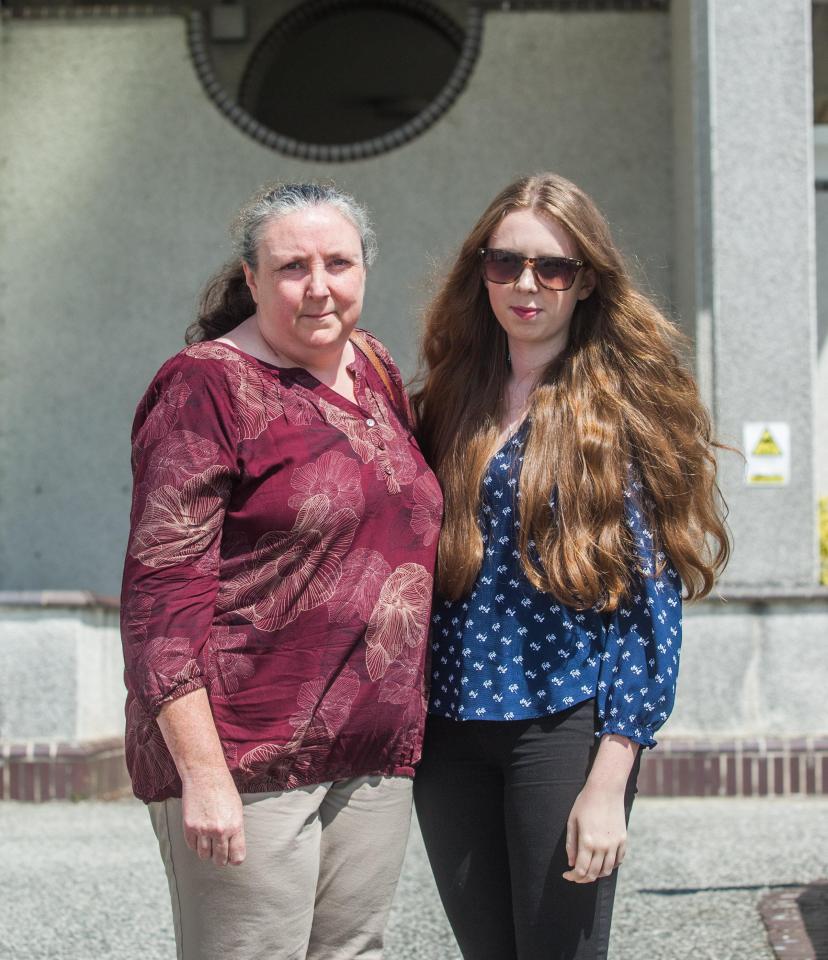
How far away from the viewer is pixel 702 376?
6.23 meters

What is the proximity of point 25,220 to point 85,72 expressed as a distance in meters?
0.89

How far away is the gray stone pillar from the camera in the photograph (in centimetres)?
608

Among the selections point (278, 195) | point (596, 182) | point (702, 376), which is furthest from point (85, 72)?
point (278, 195)

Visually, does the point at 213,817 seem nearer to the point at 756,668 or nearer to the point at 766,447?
the point at 756,668

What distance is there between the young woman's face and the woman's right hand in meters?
0.99

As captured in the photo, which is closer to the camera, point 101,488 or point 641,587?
point 641,587

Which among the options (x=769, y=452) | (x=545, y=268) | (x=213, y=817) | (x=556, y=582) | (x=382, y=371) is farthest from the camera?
(x=769, y=452)

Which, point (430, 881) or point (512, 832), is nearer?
point (512, 832)

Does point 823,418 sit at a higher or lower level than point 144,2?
lower

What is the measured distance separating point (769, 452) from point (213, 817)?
4417 millimetres

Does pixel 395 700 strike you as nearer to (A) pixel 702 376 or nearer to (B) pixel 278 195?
(B) pixel 278 195

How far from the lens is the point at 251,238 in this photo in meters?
2.36

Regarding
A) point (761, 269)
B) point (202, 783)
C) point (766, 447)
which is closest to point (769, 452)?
point (766, 447)

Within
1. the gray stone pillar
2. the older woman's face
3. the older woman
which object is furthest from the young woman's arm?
the gray stone pillar
